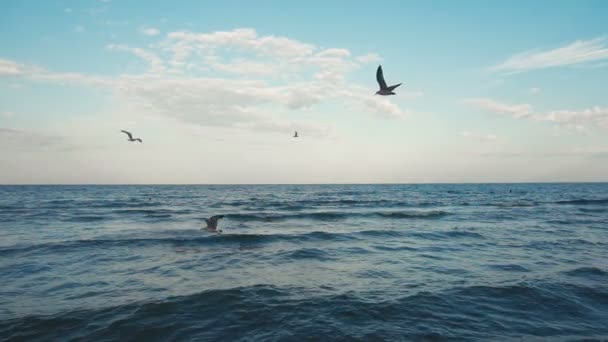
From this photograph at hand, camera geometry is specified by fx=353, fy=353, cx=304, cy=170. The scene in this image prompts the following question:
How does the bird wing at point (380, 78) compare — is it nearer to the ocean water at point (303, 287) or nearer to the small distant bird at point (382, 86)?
the small distant bird at point (382, 86)

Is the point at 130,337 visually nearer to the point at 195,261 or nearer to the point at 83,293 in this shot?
the point at 83,293

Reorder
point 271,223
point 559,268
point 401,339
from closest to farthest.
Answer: point 401,339 < point 559,268 < point 271,223

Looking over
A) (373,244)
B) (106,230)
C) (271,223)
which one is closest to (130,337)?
(373,244)

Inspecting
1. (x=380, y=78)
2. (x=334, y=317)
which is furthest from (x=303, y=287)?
(x=380, y=78)

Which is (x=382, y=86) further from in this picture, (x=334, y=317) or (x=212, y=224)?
(x=212, y=224)

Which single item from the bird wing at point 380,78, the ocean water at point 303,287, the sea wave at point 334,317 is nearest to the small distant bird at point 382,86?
the bird wing at point 380,78

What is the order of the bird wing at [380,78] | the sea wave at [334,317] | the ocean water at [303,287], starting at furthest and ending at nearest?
the bird wing at [380,78], the ocean water at [303,287], the sea wave at [334,317]

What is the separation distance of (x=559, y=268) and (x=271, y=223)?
729 inches

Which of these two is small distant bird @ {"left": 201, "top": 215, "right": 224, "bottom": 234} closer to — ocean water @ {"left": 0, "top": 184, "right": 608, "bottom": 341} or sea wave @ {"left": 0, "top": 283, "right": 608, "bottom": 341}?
ocean water @ {"left": 0, "top": 184, "right": 608, "bottom": 341}

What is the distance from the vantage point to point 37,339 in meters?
6.74

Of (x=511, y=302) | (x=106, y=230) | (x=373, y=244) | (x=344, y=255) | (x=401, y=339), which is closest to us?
(x=401, y=339)

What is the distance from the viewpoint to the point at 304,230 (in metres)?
22.7

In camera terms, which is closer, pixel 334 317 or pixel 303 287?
pixel 334 317

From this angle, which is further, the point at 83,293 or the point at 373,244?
the point at 373,244
